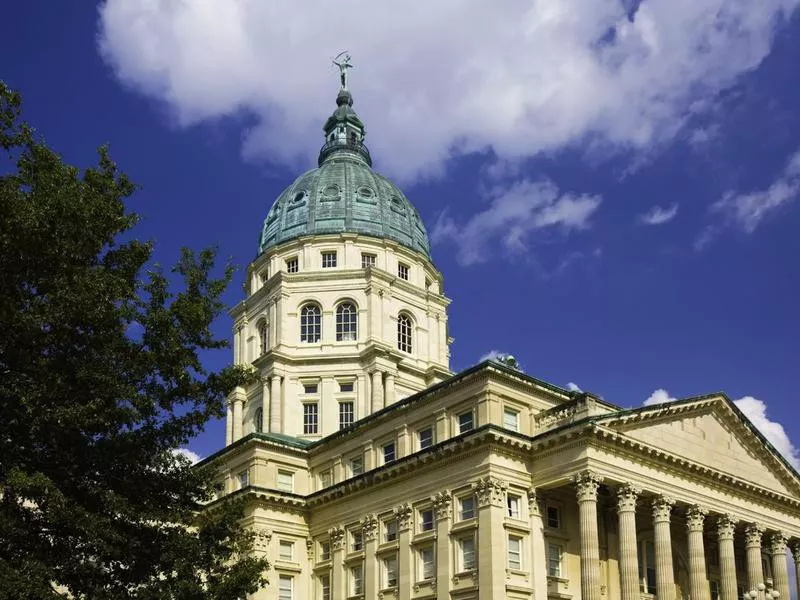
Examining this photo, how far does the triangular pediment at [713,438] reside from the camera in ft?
169

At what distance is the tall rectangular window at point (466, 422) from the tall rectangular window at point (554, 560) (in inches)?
291

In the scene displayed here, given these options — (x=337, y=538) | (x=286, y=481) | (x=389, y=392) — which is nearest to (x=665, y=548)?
(x=337, y=538)

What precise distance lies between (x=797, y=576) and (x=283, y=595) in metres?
31.4

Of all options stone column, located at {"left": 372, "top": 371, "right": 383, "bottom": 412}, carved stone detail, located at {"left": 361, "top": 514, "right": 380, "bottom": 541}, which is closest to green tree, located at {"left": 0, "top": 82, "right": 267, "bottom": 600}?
carved stone detail, located at {"left": 361, "top": 514, "right": 380, "bottom": 541}

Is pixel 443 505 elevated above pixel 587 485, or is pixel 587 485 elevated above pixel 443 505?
pixel 587 485

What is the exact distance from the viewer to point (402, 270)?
81.8 metres

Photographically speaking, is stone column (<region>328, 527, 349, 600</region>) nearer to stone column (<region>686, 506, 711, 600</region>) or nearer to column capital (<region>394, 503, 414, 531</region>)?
column capital (<region>394, 503, 414, 531</region>)

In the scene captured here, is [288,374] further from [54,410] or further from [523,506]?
[54,410]

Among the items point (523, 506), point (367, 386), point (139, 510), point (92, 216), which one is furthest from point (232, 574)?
point (367, 386)

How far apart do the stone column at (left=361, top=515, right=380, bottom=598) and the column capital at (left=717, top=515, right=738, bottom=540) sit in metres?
19.1

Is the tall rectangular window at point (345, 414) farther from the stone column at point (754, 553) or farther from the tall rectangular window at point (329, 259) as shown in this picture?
the stone column at point (754, 553)

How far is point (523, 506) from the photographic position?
50188 millimetres

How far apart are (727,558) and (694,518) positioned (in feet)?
11.6

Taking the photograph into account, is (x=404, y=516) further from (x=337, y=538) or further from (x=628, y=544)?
(x=628, y=544)
